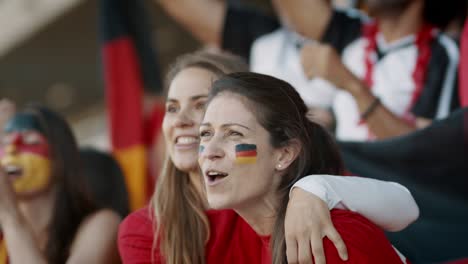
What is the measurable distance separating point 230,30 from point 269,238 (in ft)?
5.29

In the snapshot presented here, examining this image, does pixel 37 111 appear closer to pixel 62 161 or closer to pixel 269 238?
pixel 62 161

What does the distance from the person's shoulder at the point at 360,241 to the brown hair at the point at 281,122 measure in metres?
0.14

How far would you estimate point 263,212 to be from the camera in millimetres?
1932

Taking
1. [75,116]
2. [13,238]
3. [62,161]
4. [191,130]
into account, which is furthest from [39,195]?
[75,116]

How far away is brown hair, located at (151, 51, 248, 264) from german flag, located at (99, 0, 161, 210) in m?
1.42

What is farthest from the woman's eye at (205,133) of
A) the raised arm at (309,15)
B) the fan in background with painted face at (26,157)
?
the raised arm at (309,15)

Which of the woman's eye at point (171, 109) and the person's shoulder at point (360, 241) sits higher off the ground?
the woman's eye at point (171, 109)

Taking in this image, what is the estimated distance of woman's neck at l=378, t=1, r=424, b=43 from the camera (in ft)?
10.3

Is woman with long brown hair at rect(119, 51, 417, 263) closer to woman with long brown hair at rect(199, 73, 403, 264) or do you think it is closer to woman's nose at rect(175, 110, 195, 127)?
woman's nose at rect(175, 110, 195, 127)

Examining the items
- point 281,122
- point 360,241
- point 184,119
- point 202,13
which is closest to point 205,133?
point 281,122

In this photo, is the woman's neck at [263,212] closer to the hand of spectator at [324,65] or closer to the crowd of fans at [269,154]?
the crowd of fans at [269,154]

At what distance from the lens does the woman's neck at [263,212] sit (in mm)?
1916

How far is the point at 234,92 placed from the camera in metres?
1.92

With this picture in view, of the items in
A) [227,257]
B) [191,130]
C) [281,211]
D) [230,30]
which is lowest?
[227,257]
